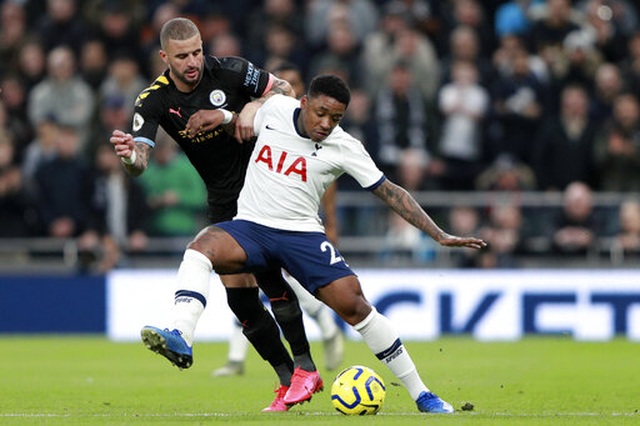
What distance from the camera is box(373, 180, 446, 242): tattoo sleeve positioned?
30.0 ft

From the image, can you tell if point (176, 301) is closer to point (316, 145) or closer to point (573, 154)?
point (316, 145)

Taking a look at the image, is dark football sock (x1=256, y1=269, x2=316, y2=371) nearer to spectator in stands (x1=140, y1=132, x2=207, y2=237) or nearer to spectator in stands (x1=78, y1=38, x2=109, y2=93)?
spectator in stands (x1=140, y1=132, x2=207, y2=237)

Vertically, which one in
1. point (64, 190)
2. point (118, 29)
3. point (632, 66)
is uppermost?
point (118, 29)

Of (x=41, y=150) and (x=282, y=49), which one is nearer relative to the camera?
(x=41, y=150)

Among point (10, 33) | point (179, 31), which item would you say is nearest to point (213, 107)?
point (179, 31)

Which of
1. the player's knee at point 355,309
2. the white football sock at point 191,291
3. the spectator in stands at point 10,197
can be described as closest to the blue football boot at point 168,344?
the white football sock at point 191,291

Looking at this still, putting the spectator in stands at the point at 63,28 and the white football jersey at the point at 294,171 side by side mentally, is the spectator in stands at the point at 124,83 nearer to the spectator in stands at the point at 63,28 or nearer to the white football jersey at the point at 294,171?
the spectator in stands at the point at 63,28

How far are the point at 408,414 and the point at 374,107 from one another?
403 inches

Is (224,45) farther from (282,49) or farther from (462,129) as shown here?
(462,129)

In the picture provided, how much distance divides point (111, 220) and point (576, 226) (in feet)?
19.9

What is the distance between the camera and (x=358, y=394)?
927 cm

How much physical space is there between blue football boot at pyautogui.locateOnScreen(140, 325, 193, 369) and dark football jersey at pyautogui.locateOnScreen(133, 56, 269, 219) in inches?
71.6

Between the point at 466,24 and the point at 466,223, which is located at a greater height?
the point at 466,24

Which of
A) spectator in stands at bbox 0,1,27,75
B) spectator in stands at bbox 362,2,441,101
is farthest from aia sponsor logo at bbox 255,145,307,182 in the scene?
spectator in stands at bbox 0,1,27,75
